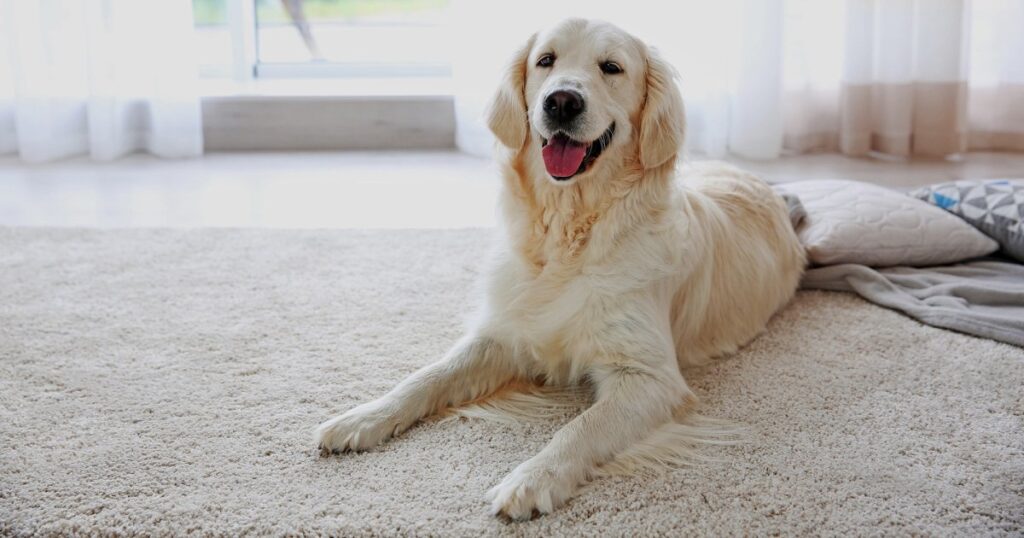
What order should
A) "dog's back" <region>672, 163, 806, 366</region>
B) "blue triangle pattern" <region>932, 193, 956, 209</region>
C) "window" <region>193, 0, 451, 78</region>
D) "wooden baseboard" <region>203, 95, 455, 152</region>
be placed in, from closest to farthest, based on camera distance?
1. "dog's back" <region>672, 163, 806, 366</region>
2. "blue triangle pattern" <region>932, 193, 956, 209</region>
3. "wooden baseboard" <region>203, 95, 455, 152</region>
4. "window" <region>193, 0, 451, 78</region>

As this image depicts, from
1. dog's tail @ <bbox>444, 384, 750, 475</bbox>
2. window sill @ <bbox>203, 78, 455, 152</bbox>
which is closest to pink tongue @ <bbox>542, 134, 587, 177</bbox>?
dog's tail @ <bbox>444, 384, 750, 475</bbox>

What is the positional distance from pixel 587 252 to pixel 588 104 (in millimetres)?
336

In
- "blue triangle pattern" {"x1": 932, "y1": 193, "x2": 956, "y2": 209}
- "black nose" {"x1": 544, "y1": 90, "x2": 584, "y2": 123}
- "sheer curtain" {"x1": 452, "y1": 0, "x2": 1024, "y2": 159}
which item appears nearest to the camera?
"black nose" {"x1": 544, "y1": 90, "x2": 584, "y2": 123}

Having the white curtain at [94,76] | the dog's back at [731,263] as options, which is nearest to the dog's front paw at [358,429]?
the dog's back at [731,263]

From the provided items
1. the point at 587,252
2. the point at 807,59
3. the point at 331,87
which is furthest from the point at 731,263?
the point at 331,87

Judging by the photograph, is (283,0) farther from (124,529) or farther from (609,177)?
(124,529)

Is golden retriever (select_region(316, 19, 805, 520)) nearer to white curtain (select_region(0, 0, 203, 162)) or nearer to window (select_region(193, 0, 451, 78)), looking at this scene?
white curtain (select_region(0, 0, 203, 162))

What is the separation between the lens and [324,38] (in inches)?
220

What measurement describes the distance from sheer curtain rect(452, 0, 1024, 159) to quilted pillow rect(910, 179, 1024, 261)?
1.49 m

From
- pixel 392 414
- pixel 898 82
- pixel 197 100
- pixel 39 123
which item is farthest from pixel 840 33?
pixel 39 123

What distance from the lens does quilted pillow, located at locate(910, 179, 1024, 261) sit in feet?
9.21

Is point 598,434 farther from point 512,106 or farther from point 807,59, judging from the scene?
point 807,59

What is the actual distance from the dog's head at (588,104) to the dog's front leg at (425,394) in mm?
435

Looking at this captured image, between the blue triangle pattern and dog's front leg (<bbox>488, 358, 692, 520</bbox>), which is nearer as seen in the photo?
dog's front leg (<bbox>488, 358, 692, 520</bbox>)
